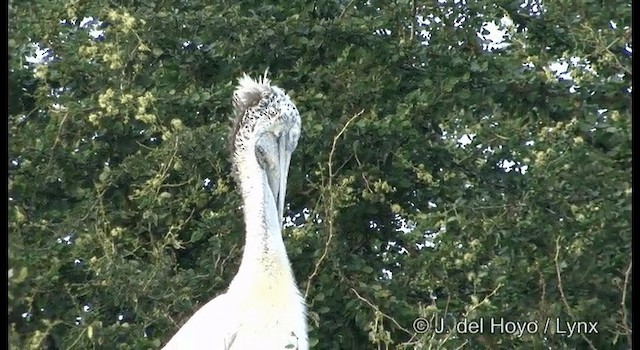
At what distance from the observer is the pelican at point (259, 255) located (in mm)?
4773

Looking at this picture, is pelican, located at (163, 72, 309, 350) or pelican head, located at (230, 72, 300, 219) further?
pelican head, located at (230, 72, 300, 219)

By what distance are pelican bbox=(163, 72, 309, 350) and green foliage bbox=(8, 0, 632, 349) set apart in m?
0.47

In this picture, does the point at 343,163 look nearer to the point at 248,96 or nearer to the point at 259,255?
the point at 248,96

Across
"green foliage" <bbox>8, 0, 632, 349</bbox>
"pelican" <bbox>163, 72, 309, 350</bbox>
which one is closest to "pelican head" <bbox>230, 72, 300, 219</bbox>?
"pelican" <bbox>163, 72, 309, 350</bbox>

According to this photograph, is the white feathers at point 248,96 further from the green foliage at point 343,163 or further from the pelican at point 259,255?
the green foliage at point 343,163

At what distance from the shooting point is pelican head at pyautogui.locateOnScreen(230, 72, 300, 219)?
5.09 m

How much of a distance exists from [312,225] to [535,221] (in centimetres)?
74

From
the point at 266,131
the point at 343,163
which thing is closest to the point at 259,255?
the point at 266,131

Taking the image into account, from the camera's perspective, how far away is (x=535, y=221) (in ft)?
17.7

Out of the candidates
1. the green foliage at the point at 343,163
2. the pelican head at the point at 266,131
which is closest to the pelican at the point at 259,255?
the pelican head at the point at 266,131

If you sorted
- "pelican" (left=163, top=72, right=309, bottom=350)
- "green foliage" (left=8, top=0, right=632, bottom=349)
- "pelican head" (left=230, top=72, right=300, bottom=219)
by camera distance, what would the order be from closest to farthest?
"pelican" (left=163, top=72, right=309, bottom=350), "pelican head" (left=230, top=72, right=300, bottom=219), "green foliage" (left=8, top=0, right=632, bottom=349)

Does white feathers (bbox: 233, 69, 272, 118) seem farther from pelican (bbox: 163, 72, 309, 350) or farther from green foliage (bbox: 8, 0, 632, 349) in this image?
green foliage (bbox: 8, 0, 632, 349)

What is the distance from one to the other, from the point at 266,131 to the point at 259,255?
0.44m

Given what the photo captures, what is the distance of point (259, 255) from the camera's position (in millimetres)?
4891
